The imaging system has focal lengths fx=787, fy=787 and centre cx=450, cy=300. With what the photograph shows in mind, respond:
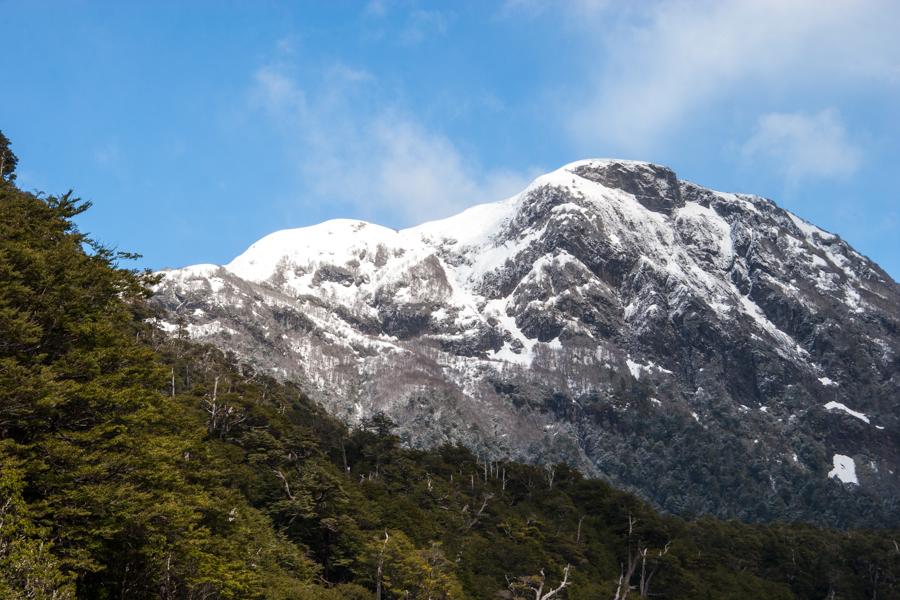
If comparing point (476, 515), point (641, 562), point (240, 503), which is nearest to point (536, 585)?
point (476, 515)

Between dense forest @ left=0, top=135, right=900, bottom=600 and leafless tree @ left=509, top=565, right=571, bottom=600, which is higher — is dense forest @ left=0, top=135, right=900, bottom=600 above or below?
above

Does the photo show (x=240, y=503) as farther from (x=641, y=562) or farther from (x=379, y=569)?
(x=641, y=562)

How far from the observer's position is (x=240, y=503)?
49594 mm

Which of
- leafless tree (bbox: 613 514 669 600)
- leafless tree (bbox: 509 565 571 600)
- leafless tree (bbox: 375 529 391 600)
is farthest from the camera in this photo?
leafless tree (bbox: 613 514 669 600)

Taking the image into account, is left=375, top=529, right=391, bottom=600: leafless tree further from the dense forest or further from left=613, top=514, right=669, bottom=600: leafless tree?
left=613, top=514, right=669, bottom=600: leafless tree

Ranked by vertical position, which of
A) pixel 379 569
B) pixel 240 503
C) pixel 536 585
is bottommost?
pixel 536 585

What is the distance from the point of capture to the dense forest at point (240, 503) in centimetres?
2844

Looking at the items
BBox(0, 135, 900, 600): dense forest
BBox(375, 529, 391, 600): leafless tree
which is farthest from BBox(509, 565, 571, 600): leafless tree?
BBox(375, 529, 391, 600): leafless tree

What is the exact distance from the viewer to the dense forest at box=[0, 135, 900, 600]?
28438mm

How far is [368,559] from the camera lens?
188ft

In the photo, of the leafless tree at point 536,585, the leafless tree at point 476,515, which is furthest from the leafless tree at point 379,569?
the leafless tree at point 476,515

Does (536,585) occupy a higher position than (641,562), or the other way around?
(641,562)

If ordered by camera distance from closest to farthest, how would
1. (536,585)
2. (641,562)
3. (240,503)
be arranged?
(240,503), (536,585), (641,562)

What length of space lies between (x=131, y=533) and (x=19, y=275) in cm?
1165
